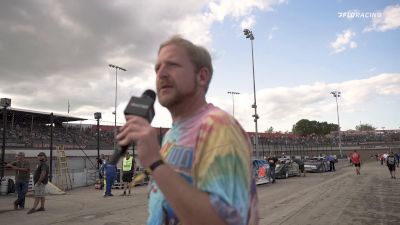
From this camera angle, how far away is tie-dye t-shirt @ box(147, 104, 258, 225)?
1.42 m

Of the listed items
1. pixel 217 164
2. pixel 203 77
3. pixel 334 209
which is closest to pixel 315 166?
pixel 334 209

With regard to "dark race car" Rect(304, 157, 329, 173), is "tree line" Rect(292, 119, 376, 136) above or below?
above

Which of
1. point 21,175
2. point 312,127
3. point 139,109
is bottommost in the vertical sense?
point 21,175

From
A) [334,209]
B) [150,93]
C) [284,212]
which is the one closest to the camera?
[150,93]

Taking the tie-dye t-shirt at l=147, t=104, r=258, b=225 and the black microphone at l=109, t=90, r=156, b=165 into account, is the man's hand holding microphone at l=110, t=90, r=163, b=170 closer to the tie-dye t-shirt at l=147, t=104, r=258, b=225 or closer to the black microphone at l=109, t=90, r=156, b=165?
the black microphone at l=109, t=90, r=156, b=165

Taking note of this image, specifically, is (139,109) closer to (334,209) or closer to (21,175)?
(334,209)

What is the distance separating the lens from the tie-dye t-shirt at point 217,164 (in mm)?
1418

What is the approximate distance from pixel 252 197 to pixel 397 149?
97633 mm

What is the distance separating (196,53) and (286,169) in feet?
89.4

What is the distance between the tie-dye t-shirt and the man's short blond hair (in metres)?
0.22

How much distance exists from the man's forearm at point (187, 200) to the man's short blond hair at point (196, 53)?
0.59m

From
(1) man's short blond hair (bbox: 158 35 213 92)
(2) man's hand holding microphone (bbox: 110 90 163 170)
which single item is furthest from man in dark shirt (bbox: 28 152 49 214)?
(2) man's hand holding microphone (bbox: 110 90 163 170)

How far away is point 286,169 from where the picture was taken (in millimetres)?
27859

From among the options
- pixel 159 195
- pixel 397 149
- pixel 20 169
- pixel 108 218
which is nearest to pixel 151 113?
pixel 159 195
